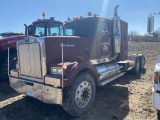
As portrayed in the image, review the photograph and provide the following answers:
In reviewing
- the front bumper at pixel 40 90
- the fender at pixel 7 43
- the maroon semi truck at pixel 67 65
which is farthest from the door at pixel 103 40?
the fender at pixel 7 43

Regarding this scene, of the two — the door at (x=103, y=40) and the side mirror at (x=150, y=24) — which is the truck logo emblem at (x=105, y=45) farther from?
the side mirror at (x=150, y=24)

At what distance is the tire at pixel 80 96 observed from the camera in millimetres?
4301

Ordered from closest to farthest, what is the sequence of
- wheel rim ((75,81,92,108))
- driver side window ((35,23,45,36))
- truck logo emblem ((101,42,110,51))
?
wheel rim ((75,81,92,108)) → truck logo emblem ((101,42,110,51)) → driver side window ((35,23,45,36))

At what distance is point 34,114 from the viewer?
188 inches

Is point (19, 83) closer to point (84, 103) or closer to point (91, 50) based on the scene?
point (84, 103)

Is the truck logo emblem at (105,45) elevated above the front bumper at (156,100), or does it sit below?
above

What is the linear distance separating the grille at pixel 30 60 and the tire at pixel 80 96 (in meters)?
0.97

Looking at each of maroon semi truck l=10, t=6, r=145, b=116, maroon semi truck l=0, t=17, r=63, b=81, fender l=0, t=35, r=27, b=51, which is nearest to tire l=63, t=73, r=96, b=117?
maroon semi truck l=10, t=6, r=145, b=116

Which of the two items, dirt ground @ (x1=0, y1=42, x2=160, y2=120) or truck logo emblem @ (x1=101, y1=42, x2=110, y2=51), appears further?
truck logo emblem @ (x1=101, y1=42, x2=110, y2=51)

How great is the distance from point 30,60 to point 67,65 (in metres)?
1.23

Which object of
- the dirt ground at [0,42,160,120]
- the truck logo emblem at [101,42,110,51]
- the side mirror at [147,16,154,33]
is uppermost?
the side mirror at [147,16,154,33]

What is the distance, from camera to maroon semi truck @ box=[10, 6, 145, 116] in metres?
4.26

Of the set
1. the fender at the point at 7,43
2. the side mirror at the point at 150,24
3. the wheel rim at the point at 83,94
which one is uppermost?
the side mirror at the point at 150,24

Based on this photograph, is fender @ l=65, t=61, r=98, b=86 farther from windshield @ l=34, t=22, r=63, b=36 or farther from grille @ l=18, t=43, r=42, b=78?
windshield @ l=34, t=22, r=63, b=36
